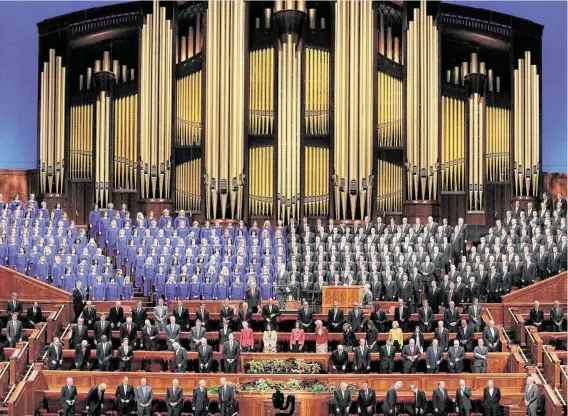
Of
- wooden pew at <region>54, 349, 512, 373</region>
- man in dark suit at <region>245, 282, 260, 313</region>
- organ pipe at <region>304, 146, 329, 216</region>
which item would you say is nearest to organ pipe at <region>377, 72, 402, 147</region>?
organ pipe at <region>304, 146, 329, 216</region>

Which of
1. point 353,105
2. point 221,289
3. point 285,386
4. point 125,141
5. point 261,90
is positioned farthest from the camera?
point 125,141

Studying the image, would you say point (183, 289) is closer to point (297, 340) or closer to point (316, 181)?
point (297, 340)

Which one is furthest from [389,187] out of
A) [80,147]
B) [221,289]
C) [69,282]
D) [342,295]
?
[69,282]

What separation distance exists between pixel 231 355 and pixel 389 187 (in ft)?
17.8

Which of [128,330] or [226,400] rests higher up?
[128,330]

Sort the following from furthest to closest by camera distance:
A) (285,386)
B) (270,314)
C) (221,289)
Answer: (221,289) < (270,314) < (285,386)

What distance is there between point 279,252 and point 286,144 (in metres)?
2.68

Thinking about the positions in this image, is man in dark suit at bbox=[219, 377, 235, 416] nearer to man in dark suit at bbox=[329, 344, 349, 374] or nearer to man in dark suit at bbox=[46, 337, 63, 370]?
man in dark suit at bbox=[329, 344, 349, 374]

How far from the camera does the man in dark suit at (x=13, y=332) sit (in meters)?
13.7

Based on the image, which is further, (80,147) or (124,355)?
(80,147)

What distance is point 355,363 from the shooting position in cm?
1331

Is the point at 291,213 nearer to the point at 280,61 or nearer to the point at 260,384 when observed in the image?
the point at 280,61

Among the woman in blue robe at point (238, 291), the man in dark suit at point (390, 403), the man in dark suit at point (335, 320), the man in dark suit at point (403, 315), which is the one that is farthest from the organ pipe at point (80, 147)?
the man in dark suit at point (390, 403)

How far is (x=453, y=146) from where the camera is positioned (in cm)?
1819
